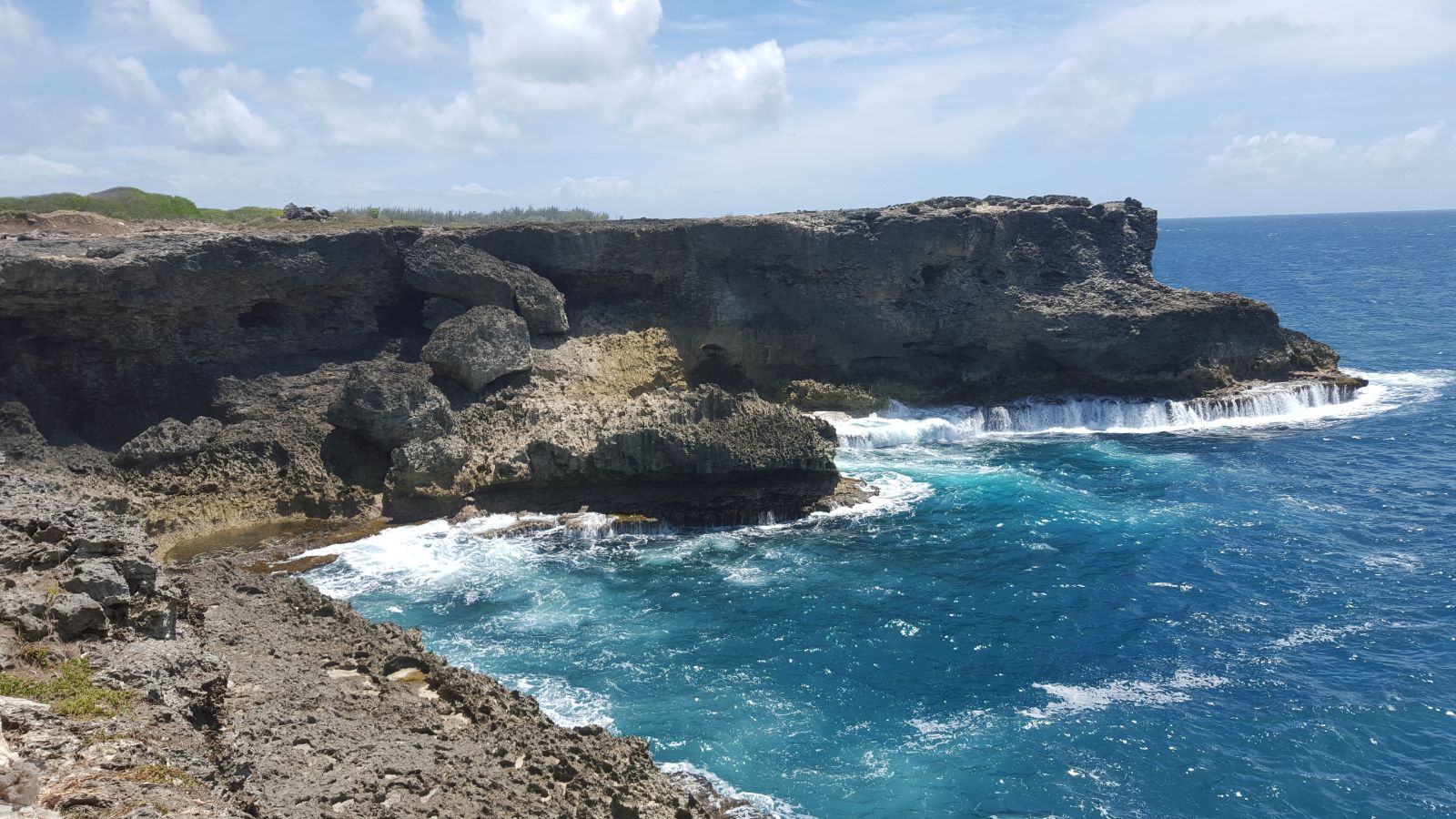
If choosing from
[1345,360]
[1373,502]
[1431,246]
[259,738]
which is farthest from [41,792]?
[1431,246]

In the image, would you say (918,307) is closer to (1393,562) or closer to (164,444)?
(1393,562)

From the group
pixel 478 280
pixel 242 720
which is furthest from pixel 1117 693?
pixel 478 280

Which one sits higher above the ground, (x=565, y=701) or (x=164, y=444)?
(x=164, y=444)

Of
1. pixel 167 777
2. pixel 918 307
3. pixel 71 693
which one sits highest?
pixel 918 307

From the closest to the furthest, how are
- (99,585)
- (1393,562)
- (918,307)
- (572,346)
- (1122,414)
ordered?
(99,585)
(1393,562)
(572,346)
(1122,414)
(918,307)

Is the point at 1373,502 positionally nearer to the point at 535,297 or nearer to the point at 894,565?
the point at 894,565

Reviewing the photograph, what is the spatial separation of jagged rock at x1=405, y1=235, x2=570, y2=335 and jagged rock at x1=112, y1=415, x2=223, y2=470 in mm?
10830

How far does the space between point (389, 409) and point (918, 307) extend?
2576 centimetres

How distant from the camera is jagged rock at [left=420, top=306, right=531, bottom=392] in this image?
35875 millimetres

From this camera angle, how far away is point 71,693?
11094 mm

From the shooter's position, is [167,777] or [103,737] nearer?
[167,777]

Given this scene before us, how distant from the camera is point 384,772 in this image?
12305 mm

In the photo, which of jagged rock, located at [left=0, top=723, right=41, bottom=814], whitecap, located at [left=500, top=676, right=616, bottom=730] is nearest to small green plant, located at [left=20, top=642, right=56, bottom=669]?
jagged rock, located at [left=0, top=723, right=41, bottom=814]

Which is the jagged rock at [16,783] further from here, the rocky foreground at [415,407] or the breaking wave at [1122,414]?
the breaking wave at [1122,414]
